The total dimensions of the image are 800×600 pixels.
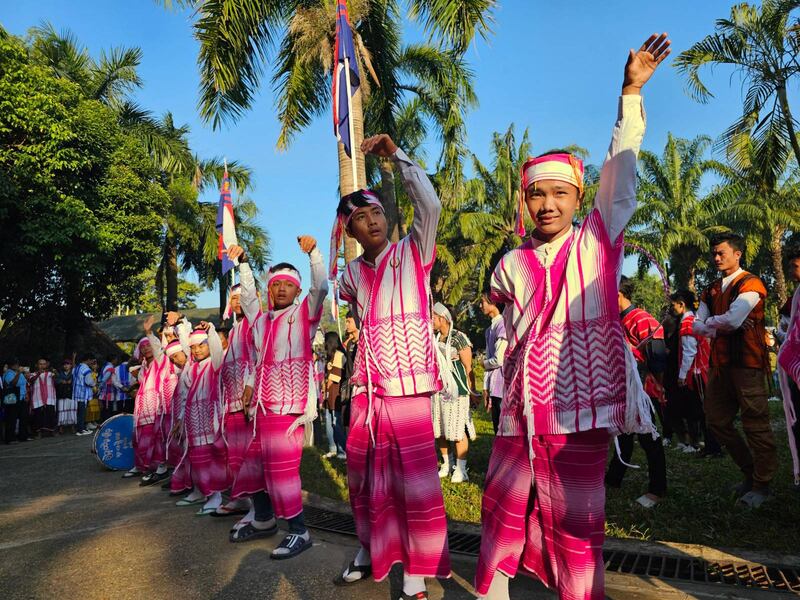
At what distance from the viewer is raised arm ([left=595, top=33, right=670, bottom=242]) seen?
216 centimetres

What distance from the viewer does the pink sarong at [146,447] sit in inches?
311

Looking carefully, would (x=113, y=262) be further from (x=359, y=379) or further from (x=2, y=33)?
(x=359, y=379)

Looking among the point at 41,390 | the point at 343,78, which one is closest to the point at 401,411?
the point at 343,78

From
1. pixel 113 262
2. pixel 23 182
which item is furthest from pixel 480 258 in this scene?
pixel 23 182

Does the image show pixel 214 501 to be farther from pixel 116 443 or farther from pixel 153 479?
pixel 116 443

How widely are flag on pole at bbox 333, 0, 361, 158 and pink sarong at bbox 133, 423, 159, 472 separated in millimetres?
5437

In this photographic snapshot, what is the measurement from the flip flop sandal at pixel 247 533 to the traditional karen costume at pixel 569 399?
Result: 2.65 meters

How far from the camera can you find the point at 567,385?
88.8 inches

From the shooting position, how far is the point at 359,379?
11.1 feet

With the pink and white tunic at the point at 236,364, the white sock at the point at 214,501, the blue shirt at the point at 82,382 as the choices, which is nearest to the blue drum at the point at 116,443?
A: the white sock at the point at 214,501

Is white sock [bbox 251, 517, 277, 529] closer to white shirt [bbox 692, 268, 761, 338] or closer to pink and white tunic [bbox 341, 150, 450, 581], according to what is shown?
pink and white tunic [bbox 341, 150, 450, 581]

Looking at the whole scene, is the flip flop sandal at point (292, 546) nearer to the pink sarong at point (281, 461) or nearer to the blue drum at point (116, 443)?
the pink sarong at point (281, 461)

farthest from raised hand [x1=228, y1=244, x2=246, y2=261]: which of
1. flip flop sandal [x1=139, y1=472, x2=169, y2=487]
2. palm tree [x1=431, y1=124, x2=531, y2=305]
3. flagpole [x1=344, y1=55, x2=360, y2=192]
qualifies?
palm tree [x1=431, y1=124, x2=531, y2=305]

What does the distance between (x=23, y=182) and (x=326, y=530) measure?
1644 cm
